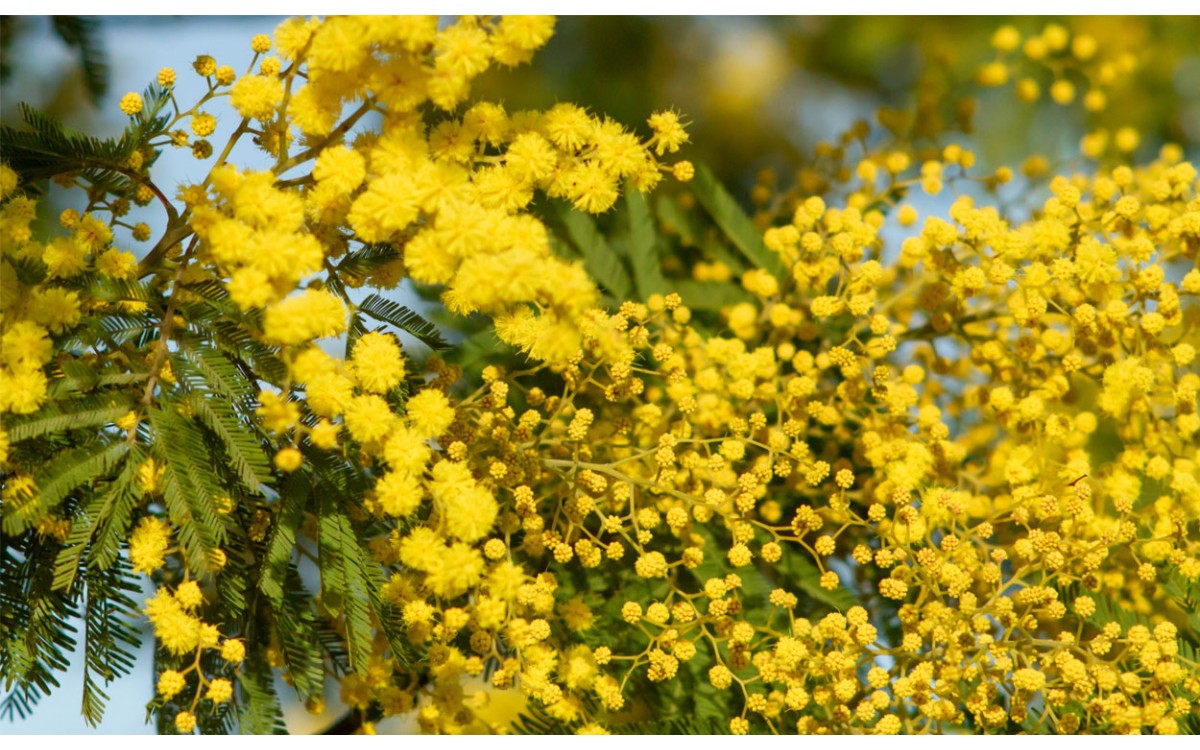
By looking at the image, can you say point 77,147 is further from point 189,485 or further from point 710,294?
point 710,294

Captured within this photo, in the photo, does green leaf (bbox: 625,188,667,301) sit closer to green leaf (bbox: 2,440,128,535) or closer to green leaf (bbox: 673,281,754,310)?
green leaf (bbox: 673,281,754,310)

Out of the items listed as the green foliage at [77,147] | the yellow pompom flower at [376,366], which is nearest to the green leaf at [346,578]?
the yellow pompom flower at [376,366]

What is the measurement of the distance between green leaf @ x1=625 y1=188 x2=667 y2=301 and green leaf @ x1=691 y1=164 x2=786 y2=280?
0.09 m

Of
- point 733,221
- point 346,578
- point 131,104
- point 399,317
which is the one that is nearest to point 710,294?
point 733,221

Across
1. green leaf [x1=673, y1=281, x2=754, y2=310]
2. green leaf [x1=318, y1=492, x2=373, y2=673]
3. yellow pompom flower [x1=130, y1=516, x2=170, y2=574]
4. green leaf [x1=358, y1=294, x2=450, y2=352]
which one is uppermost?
green leaf [x1=673, y1=281, x2=754, y2=310]

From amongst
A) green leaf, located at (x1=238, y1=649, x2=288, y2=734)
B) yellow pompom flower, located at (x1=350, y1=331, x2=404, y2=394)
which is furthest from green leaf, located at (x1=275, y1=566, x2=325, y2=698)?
yellow pompom flower, located at (x1=350, y1=331, x2=404, y2=394)

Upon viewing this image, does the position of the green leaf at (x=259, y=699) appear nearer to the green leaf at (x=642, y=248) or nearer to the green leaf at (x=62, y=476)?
the green leaf at (x=62, y=476)

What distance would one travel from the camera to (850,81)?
56.1 inches

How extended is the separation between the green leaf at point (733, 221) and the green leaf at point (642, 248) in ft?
0.29

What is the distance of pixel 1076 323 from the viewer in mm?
1133

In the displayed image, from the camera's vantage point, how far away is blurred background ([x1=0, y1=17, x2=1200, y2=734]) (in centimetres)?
132

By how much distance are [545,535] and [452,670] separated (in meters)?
0.18

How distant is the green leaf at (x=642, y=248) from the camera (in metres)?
1.26

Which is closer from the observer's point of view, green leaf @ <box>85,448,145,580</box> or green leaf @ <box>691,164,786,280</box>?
green leaf @ <box>85,448,145,580</box>
